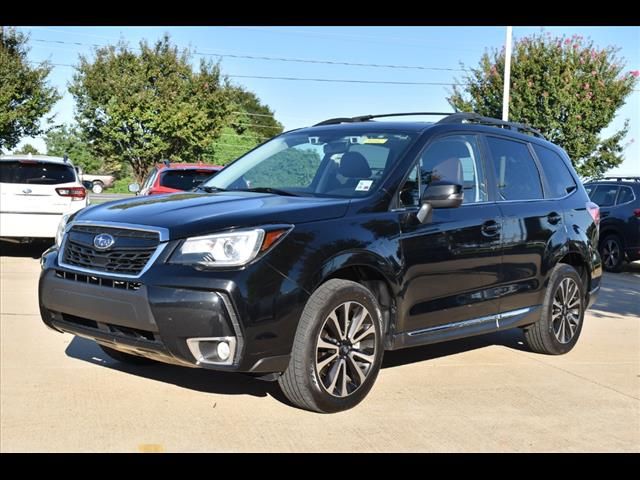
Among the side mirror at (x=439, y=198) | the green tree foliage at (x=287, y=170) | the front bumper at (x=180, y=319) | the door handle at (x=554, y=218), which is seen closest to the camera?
the front bumper at (x=180, y=319)

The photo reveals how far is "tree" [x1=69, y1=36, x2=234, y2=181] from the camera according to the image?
3097cm

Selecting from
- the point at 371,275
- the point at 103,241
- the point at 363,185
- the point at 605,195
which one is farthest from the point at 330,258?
the point at 605,195

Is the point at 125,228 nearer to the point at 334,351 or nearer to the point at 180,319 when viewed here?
the point at 180,319

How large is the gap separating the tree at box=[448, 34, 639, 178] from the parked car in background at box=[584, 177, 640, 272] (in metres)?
10.7

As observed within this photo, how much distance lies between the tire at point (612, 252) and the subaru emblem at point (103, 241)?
36.2 feet

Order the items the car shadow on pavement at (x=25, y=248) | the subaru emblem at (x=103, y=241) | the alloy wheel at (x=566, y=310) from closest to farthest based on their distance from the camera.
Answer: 1. the subaru emblem at (x=103, y=241)
2. the alloy wheel at (x=566, y=310)
3. the car shadow on pavement at (x=25, y=248)

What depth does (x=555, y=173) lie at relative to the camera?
658 cm

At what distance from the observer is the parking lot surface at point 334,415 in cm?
404

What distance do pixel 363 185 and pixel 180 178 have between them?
312 inches

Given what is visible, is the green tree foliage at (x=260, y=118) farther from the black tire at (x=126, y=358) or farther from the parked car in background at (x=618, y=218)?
the black tire at (x=126, y=358)

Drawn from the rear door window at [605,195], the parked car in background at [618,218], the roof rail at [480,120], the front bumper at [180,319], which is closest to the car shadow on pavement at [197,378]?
the front bumper at [180,319]

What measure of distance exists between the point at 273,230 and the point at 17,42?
25393 millimetres

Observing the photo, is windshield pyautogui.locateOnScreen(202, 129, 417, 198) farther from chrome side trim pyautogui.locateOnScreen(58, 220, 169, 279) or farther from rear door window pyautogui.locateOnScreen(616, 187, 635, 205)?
rear door window pyautogui.locateOnScreen(616, 187, 635, 205)

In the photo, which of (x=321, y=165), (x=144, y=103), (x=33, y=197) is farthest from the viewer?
(x=144, y=103)
